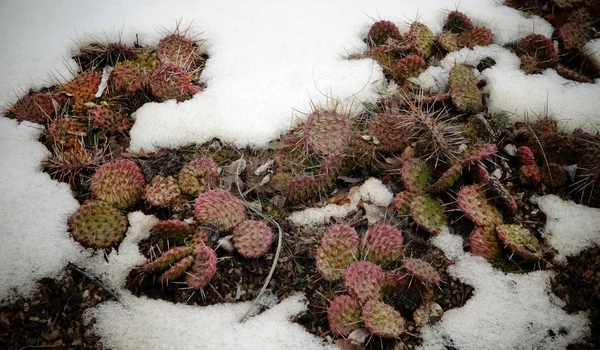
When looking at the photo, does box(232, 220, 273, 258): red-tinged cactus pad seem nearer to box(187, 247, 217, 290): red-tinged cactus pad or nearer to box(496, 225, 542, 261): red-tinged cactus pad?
box(187, 247, 217, 290): red-tinged cactus pad

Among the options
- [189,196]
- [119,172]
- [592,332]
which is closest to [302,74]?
[189,196]

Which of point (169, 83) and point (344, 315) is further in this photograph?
point (169, 83)

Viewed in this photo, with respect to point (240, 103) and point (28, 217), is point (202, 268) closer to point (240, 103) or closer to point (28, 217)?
point (28, 217)

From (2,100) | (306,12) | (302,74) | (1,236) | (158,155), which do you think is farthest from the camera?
(306,12)

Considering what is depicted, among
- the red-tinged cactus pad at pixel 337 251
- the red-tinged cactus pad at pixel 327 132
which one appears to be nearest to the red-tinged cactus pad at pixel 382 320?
the red-tinged cactus pad at pixel 337 251

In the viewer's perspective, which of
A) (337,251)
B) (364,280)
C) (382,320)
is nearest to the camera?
(382,320)

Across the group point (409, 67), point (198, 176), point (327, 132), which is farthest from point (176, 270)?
point (409, 67)

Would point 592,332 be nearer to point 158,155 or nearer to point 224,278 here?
point 224,278

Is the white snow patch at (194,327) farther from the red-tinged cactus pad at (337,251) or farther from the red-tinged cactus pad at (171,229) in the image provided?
the red-tinged cactus pad at (171,229)
